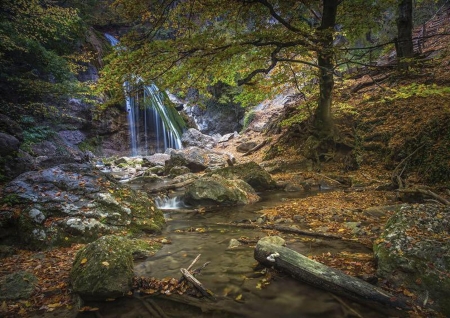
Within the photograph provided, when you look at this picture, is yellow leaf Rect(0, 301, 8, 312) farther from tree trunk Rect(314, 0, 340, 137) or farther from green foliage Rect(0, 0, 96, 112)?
green foliage Rect(0, 0, 96, 112)

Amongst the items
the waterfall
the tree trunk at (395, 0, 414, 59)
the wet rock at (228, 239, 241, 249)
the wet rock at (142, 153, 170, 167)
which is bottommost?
the wet rock at (228, 239, 241, 249)

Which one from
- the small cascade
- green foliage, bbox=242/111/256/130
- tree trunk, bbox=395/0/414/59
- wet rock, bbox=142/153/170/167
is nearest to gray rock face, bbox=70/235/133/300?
the small cascade

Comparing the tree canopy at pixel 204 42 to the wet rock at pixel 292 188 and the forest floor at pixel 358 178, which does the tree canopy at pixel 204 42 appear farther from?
the wet rock at pixel 292 188

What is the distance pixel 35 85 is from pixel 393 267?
15.4 meters

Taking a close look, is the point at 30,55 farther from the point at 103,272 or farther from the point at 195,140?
the point at 103,272

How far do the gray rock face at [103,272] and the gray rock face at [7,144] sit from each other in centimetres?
516

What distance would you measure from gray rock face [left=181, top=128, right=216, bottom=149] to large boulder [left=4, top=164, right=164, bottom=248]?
56.8 feet

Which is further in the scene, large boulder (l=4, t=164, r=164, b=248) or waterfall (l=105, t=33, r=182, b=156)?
waterfall (l=105, t=33, r=182, b=156)

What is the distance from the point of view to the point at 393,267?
282 cm

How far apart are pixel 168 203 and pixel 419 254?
654 centimetres

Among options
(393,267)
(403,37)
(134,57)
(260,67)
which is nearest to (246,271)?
(393,267)

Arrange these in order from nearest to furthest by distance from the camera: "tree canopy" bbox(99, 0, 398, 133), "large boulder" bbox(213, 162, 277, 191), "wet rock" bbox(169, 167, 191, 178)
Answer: "tree canopy" bbox(99, 0, 398, 133) → "large boulder" bbox(213, 162, 277, 191) → "wet rock" bbox(169, 167, 191, 178)

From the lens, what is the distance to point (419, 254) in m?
2.77

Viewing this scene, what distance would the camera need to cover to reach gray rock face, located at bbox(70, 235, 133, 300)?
9.58ft
